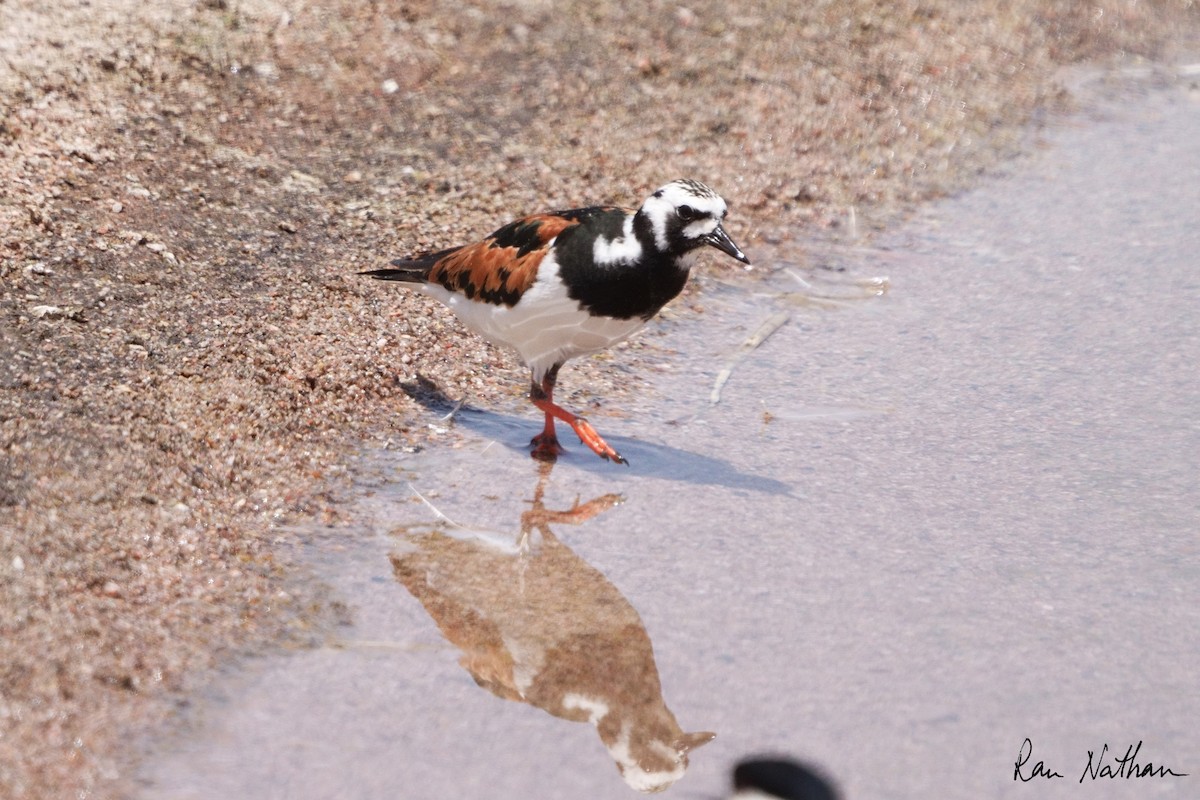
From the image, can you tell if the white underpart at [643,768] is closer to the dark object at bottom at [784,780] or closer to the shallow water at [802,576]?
the shallow water at [802,576]

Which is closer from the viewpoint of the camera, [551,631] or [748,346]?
[551,631]

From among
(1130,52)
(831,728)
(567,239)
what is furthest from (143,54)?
(1130,52)

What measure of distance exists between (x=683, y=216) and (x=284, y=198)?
2777 mm

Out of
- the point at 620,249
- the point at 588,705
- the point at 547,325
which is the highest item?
the point at 620,249

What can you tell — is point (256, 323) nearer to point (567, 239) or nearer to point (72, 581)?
point (567, 239)

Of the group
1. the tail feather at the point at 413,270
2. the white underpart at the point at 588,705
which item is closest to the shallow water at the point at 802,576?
the white underpart at the point at 588,705

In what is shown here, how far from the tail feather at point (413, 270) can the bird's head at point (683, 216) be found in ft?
3.79

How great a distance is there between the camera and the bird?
5.31m

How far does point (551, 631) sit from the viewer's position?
458 cm

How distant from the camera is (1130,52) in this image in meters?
10.5

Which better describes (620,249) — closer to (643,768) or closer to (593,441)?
(593,441)

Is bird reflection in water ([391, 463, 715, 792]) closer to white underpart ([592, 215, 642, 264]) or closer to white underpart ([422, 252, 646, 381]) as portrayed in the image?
white underpart ([422, 252, 646, 381])

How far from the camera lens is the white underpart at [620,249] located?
5289 mm

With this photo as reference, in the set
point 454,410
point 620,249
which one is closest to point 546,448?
point 454,410
